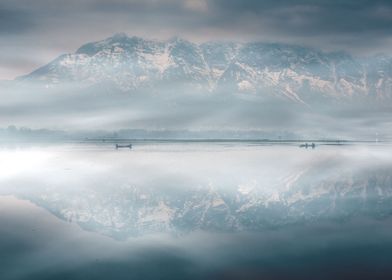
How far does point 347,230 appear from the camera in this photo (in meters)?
27.9

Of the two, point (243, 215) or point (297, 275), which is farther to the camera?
point (243, 215)

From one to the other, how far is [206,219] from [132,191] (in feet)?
57.7

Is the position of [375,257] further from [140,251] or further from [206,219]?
[206,219]

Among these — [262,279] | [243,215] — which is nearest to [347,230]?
[243,215]

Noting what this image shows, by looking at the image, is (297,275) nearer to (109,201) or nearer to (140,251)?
(140,251)

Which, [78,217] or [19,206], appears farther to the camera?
[19,206]

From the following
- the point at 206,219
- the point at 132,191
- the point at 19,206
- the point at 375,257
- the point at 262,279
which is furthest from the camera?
the point at 132,191

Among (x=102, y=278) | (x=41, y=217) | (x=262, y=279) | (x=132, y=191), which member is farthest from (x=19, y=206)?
(x=262, y=279)

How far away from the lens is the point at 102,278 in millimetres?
18688

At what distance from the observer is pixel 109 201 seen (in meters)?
41.0

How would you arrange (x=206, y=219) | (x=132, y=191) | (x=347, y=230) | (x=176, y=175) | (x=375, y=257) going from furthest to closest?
(x=176, y=175)
(x=132, y=191)
(x=206, y=219)
(x=347, y=230)
(x=375, y=257)

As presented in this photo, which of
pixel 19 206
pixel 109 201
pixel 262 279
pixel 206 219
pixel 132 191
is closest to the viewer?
pixel 262 279

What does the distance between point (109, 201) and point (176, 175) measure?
2571 centimetres

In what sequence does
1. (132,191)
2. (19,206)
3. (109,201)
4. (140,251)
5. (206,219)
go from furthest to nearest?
(132,191)
(109,201)
(19,206)
(206,219)
(140,251)
